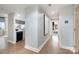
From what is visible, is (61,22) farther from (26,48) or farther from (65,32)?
(26,48)

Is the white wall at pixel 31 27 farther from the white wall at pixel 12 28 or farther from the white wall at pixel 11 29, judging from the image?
the white wall at pixel 11 29

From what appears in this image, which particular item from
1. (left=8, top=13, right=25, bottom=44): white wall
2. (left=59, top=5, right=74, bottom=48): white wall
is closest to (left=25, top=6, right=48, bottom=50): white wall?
(left=8, top=13, right=25, bottom=44): white wall

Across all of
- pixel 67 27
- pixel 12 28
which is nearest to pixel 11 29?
pixel 12 28

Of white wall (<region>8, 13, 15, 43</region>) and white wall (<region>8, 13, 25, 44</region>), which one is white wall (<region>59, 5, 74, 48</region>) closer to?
white wall (<region>8, 13, 25, 44</region>)

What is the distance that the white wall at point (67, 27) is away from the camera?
305cm

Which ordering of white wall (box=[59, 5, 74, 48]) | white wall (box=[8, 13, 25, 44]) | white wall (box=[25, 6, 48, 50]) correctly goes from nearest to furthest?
white wall (box=[25, 6, 48, 50]), white wall (box=[59, 5, 74, 48]), white wall (box=[8, 13, 25, 44])

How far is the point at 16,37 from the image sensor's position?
3.52 metres

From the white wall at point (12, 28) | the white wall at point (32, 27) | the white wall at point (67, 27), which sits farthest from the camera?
the white wall at point (12, 28)

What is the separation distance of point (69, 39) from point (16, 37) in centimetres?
205

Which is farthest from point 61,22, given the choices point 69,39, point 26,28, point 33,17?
point 26,28

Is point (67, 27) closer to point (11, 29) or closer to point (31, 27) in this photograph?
point (31, 27)

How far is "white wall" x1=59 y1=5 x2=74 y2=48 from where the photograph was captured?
3.05 m

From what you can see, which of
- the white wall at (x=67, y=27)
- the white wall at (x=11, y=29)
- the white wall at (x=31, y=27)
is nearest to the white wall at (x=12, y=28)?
the white wall at (x=11, y=29)
